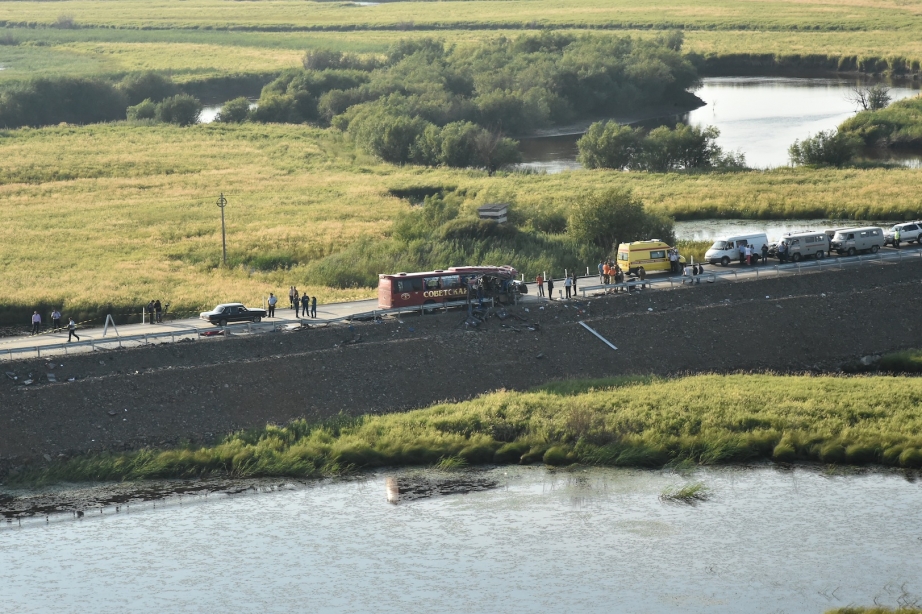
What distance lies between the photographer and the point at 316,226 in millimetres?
82938

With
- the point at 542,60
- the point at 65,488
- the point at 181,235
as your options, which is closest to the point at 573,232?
the point at 181,235

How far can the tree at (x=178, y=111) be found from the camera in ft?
475

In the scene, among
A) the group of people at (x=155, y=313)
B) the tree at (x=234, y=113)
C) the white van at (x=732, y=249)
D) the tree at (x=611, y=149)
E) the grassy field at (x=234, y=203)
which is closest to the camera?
the group of people at (x=155, y=313)

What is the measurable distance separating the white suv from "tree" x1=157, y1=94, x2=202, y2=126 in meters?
94.7

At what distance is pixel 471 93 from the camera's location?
156m

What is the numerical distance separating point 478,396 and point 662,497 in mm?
10980

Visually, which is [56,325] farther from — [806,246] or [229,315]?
[806,246]

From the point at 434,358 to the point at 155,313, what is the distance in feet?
40.7

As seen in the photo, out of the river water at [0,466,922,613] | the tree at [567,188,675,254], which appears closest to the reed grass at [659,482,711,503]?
the river water at [0,466,922,613]

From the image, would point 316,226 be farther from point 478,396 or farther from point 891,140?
point 891,140

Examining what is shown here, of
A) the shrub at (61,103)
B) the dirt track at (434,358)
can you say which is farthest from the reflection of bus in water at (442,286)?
the shrub at (61,103)

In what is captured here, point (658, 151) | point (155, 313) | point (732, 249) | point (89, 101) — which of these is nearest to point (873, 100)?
point (658, 151)

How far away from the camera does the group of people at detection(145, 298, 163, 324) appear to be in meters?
54.6

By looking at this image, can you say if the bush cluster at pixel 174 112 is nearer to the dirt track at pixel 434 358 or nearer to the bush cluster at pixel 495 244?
the bush cluster at pixel 495 244
